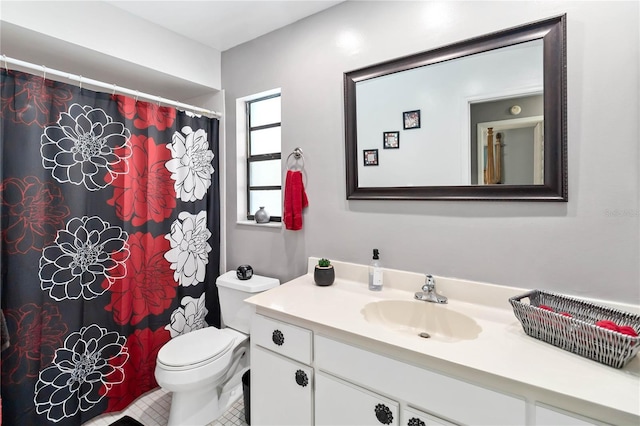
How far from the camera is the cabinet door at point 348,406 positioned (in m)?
1.03

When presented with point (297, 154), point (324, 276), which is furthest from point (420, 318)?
point (297, 154)

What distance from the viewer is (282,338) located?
1.29 metres

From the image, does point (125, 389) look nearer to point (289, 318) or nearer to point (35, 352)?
point (35, 352)

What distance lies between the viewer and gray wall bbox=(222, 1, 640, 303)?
1.08 m

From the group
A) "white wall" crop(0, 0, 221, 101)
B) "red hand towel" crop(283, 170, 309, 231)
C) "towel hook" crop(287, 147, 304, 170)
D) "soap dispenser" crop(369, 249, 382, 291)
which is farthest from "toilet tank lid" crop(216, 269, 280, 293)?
"white wall" crop(0, 0, 221, 101)

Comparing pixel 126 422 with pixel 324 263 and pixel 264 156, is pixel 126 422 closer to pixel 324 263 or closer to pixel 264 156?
pixel 324 263

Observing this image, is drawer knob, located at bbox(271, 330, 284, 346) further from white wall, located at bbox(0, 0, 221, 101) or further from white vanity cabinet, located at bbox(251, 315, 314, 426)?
white wall, located at bbox(0, 0, 221, 101)

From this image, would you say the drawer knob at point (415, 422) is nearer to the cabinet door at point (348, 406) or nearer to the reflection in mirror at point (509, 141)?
the cabinet door at point (348, 406)

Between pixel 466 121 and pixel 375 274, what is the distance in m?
0.88

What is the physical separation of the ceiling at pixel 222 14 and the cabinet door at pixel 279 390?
195cm

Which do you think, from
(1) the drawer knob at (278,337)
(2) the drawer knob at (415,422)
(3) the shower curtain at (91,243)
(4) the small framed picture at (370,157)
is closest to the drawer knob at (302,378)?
(1) the drawer knob at (278,337)

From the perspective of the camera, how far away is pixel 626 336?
2.63 ft

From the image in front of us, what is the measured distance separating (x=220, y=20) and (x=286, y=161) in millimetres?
1013

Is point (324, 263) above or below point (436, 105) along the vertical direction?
below
